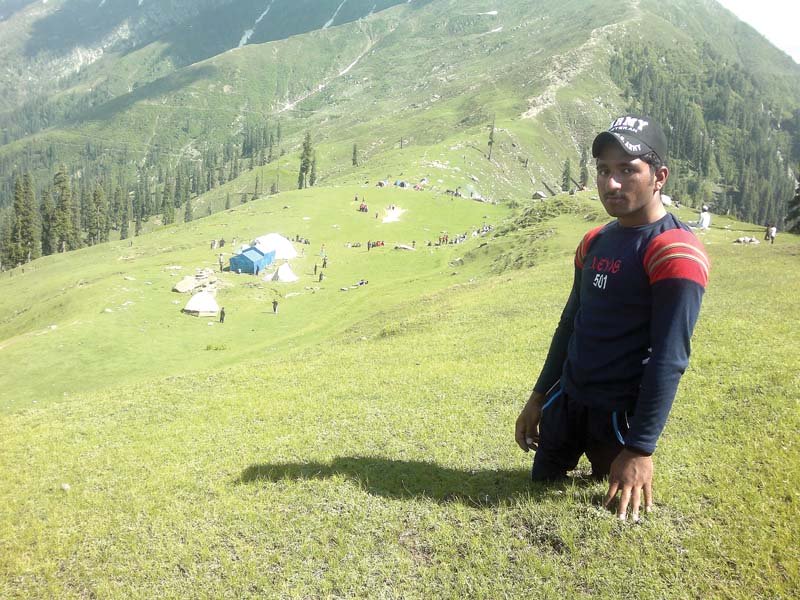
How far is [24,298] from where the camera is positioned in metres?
63.9

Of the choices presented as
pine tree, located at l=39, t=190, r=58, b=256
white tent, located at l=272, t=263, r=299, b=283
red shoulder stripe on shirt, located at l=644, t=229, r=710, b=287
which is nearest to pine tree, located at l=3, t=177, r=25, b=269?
pine tree, located at l=39, t=190, r=58, b=256

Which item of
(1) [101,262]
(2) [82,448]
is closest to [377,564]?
(2) [82,448]

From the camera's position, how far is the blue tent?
5891 centimetres

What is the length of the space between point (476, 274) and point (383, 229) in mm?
34616

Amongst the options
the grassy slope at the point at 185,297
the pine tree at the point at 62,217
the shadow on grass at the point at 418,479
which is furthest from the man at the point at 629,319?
the pine tree at the point at 62,217

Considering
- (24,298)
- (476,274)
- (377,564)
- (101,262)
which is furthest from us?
(101,262)

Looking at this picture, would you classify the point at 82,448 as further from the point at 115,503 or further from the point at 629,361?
the point at 629,361

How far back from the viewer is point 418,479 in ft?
26.6

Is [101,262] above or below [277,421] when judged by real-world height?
below

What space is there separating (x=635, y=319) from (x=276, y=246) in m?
62.4

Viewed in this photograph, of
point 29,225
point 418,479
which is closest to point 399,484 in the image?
point 418,479

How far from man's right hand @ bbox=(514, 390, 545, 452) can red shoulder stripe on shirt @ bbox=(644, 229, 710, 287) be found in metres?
2.33

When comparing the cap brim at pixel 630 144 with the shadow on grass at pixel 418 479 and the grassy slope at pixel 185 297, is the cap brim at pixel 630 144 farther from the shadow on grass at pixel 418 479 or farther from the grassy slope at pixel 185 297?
the grassy slope at pixel 185 297

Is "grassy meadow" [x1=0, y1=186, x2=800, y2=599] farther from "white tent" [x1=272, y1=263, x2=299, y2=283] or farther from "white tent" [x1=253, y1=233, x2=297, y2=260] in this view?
"white tent" [x1=253, y1=233, x2=297, y2=260]
